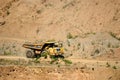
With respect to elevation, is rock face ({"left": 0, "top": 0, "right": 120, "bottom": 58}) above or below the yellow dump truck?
above

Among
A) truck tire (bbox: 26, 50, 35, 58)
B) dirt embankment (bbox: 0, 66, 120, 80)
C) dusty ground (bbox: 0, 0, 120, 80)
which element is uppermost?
dusty ground (bbox: 0, 0, 120, 80)

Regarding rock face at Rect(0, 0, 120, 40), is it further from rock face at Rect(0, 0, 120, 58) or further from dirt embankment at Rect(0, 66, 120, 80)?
dirt embankment at Rect(0, 66, 120, 80)

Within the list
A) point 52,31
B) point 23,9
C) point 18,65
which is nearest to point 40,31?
point 52,31

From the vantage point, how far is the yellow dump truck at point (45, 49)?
25.1 metres

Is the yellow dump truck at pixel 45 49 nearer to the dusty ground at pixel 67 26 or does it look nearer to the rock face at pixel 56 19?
the dusty ground at pixel 67 26

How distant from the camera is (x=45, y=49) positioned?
2578 centimetres

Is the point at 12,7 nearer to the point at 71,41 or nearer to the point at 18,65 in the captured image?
the point at 71,41

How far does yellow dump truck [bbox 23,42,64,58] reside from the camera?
25102 millimetres

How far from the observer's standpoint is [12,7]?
150 feet

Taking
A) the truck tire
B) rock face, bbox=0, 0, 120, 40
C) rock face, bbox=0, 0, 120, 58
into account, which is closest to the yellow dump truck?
the truck tire

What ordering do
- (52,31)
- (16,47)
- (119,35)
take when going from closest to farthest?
(16,47) → (119,35) → (52,31)

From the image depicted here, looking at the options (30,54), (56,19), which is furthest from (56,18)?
(30,54)

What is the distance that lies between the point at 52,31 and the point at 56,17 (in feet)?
9.08

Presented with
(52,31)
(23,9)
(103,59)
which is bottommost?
(103,59)
